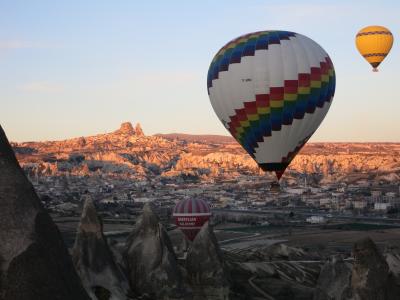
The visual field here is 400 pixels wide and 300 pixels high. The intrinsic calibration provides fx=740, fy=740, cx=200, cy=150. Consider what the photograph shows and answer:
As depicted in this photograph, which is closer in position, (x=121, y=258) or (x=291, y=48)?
(x=121, y=258)

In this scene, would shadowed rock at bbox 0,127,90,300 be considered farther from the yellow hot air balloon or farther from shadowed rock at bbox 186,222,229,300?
the yellow hot air balloon

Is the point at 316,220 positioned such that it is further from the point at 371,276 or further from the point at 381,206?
the point at 371,276

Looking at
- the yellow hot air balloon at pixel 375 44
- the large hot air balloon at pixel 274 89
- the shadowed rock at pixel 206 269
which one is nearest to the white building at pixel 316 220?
the yellow hot air balloon at pixel 375 44

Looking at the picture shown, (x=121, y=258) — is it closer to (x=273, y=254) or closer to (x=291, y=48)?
(x=291, y=48)

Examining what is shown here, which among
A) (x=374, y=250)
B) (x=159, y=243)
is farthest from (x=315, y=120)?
(x=374, y=250)

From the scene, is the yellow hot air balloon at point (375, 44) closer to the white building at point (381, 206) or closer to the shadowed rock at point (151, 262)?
the shadowed rock at point (151, 262)

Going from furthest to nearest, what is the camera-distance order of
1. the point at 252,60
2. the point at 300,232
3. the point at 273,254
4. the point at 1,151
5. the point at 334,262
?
the point at 300,232, the point at 273,254, the point at 252,60, the point at 334,262, the point at 1,151

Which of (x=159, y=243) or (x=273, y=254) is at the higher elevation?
(x=159, y=243)
